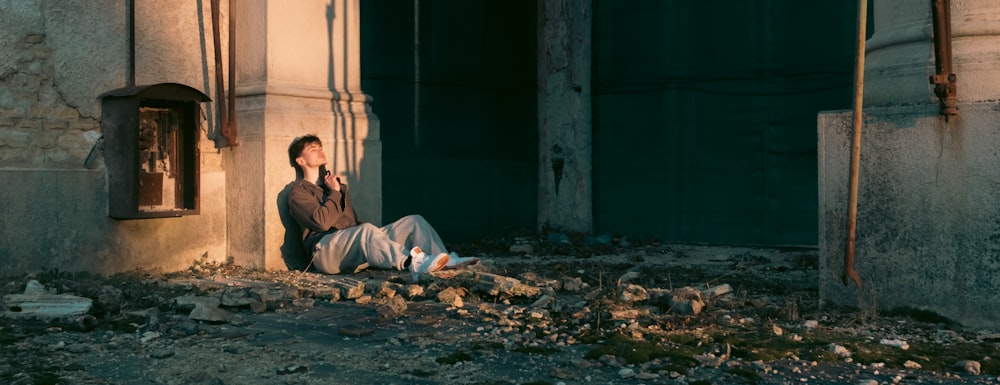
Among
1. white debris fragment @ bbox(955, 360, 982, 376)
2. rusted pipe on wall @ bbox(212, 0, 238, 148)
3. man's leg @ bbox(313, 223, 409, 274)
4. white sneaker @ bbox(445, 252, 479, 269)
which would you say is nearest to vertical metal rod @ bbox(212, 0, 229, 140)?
rusted pipe on wall @ bbox(212, 0, 238, 148)

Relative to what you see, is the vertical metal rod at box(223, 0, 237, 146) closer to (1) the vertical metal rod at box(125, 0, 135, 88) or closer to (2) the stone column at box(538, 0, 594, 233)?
(1) the vertical metal rod at box(125, 0, 135, 88)

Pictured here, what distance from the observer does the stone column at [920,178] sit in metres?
4.53

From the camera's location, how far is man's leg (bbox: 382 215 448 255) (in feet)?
24.0

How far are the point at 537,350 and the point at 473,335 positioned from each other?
0.50 m

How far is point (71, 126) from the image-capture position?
660 cm

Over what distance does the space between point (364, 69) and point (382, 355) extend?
5.89 m

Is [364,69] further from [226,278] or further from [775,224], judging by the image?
[775,224]

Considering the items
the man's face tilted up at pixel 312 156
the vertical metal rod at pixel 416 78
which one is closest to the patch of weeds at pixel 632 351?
the man's face tilted up at pixel 312 156

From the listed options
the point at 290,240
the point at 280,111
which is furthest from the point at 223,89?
the point at 290,240

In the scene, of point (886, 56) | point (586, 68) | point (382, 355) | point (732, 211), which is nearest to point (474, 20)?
point (586, 68)

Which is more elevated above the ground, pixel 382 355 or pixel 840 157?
pixel 840 157

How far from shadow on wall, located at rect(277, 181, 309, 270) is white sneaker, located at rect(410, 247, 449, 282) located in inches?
42.1

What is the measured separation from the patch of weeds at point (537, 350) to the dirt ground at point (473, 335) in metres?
0.01

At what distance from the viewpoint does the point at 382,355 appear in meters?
4.12
